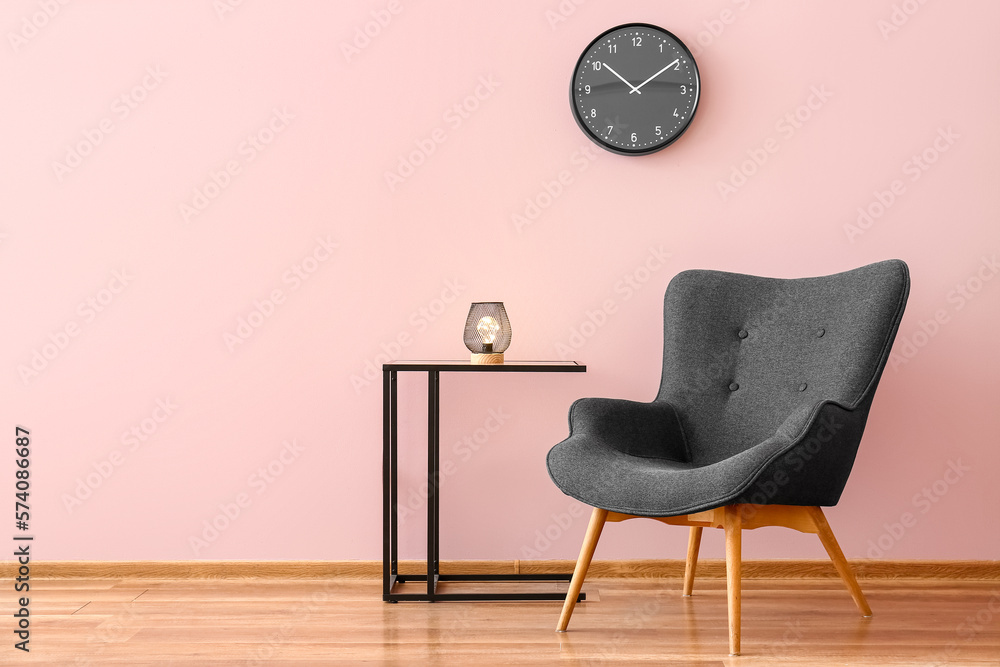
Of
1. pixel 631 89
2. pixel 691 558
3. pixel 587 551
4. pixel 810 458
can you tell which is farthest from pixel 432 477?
pixel 631 89

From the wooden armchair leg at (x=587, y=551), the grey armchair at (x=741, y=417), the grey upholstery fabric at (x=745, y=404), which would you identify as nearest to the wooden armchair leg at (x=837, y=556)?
the grey armchair at (x=741, y=417)

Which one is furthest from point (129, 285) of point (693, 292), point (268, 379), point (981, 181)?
point (981, 181)

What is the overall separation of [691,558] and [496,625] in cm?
60

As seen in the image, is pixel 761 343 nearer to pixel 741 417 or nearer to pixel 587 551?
pixel 741 417

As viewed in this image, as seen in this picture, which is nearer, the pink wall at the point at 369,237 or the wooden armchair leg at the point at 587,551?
the wooden armchair leg at the point at 587,551

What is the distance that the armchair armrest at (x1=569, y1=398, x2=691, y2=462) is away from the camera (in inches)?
78.1

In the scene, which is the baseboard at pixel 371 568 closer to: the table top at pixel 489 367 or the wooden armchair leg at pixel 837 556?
the wooden armchair leg at pixel 837 556

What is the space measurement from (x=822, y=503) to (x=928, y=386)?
0.82 meters

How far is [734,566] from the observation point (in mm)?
1741

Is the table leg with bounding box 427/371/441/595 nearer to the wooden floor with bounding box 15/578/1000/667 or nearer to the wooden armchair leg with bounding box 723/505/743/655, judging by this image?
the wooden floor with bounding box 15/578/1000/667

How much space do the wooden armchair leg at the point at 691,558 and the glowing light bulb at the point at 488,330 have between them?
2.48ft

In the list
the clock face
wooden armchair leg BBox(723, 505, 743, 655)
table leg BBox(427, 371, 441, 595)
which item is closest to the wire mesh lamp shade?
table leg BBox(427, 371, 441, 595)

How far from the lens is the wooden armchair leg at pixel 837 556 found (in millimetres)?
1894

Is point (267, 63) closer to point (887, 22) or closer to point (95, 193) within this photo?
point (95, 193)
